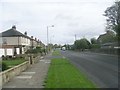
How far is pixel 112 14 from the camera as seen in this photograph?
81438mm

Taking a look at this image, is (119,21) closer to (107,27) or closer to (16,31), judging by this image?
(107,27)

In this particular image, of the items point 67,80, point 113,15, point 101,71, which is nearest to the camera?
point 67,80

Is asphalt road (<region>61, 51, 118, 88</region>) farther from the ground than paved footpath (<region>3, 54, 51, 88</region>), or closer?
closer

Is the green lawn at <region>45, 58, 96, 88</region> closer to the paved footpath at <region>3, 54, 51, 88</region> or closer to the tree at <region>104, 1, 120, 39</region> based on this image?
the paved footpath at <region>3, 54, 51, 88</region>

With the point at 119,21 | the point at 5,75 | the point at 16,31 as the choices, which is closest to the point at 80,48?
the point at 16,31

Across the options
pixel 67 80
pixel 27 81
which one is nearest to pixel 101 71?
pixel 67 80

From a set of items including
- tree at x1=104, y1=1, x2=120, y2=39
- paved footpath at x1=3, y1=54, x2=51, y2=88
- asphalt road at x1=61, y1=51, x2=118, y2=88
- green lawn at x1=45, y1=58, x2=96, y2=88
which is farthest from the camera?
tree at x1=104, y1=1, x2=120, y2=39

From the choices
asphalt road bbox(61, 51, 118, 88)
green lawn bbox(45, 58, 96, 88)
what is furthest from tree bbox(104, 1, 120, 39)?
green lawn bbox(45, 58, 96, 88)

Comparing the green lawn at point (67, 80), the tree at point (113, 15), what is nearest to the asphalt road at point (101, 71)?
the green lawn at point (67, 80)

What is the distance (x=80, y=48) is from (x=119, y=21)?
8244cm

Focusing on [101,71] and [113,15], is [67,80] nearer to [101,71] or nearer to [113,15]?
[101,71]

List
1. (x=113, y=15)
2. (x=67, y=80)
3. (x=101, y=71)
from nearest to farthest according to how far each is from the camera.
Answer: (x=67, y=80), (x=101, y=71), (x=113, y=15)

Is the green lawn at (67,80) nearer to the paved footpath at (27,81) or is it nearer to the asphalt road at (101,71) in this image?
the paved footpath at (27,81)

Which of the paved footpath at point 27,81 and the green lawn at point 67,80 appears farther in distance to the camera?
the paved footpath at point 27,81
